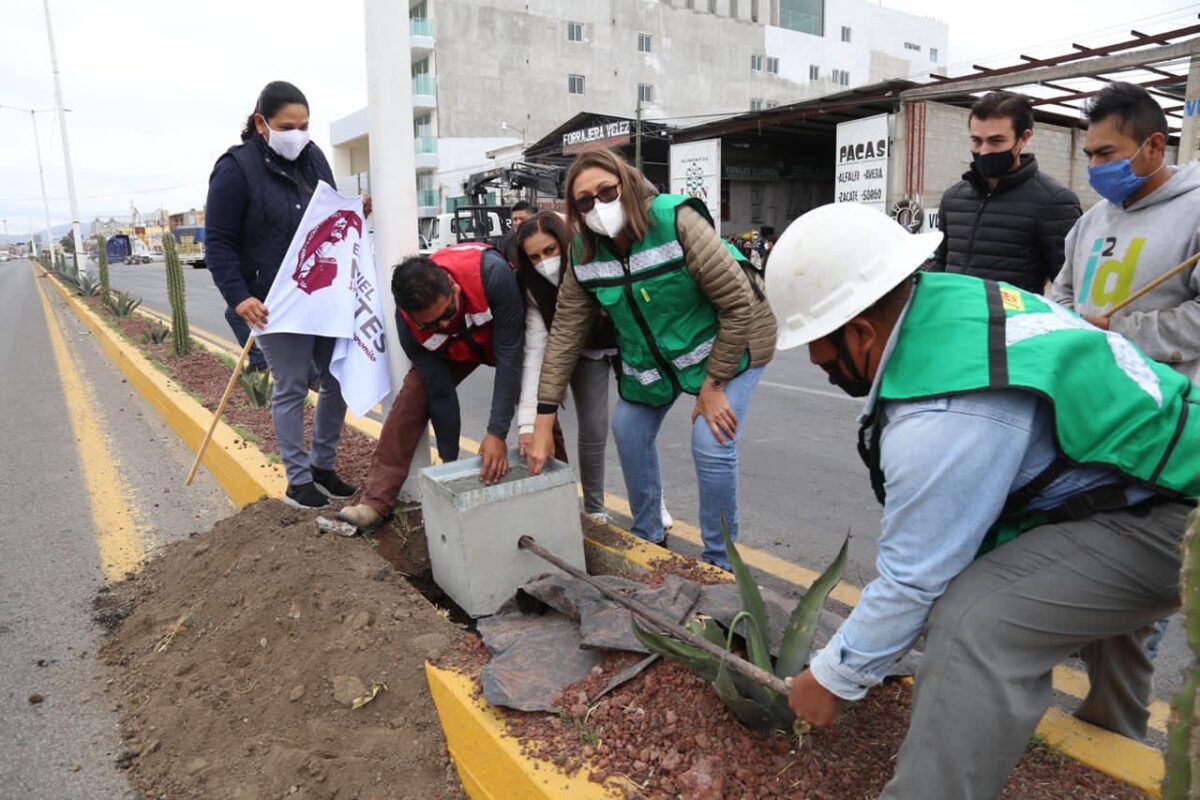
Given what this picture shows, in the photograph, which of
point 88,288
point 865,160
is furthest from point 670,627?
point 88,288

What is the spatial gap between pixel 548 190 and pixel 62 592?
21574mm

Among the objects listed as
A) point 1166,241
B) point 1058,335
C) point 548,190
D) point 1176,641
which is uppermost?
point 548,190

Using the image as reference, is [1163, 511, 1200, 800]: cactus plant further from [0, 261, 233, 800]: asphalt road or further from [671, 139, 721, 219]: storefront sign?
[671, 139, 721, 219]: storefront sign

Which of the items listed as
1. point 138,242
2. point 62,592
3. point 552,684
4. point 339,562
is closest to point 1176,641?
point 552,684

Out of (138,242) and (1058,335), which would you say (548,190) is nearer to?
(1058,335)

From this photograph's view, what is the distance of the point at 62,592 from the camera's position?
393cm

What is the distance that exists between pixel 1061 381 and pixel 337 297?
3144 mm

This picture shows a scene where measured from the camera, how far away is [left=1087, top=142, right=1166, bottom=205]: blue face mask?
9.10 ft

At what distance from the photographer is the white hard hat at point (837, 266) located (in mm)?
1683

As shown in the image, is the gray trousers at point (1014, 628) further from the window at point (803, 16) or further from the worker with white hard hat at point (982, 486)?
the window at point (803, 16)

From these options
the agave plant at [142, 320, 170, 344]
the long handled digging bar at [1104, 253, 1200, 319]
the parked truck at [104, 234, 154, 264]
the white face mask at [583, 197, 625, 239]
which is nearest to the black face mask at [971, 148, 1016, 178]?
the long handled digging bar at [1104, 253, 1200, 319]

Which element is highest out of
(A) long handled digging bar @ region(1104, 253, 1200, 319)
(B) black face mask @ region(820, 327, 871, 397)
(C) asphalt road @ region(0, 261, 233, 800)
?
(A) long handled digging bar @ region(1104, 253, 1200, 319)

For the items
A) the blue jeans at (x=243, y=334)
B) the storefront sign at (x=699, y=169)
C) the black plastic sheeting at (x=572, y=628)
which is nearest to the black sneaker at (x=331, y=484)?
the black plastic sheeting at (x=572, y=628)

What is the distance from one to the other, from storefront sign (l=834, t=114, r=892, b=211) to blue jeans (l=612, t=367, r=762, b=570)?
614 inches
